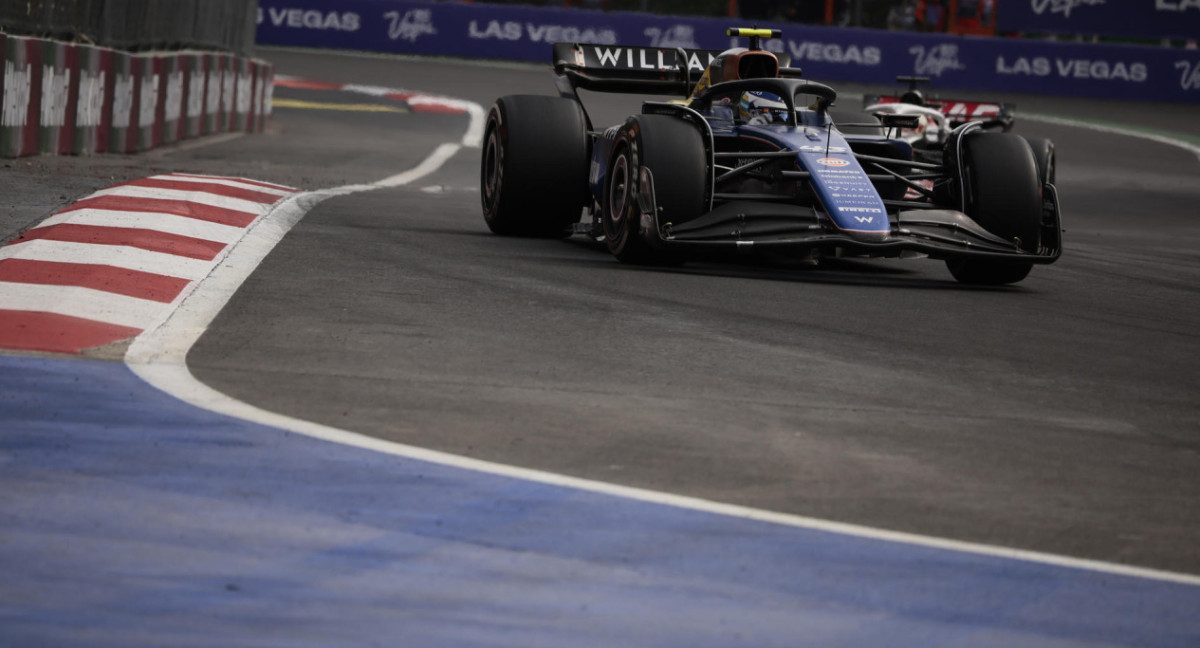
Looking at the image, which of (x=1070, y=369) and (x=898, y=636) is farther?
(x=1070, y=369)

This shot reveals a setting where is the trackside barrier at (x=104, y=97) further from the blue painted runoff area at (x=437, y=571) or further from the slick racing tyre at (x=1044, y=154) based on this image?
the blue painted runoff area at (x=437, y=571)

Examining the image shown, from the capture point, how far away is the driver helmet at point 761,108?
10.1 m

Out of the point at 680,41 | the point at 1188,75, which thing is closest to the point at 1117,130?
the point at 1188,75

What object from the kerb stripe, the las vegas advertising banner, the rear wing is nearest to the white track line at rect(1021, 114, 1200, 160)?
the las vegas advertising banner

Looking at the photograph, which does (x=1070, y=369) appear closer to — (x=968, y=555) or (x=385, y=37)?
(x=968, y=555)

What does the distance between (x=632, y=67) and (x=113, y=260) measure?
4.89 m

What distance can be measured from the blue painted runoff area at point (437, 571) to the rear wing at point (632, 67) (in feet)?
23.5

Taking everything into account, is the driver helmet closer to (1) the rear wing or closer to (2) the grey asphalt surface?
(2) the grey asphalt surface

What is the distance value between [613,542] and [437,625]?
0.67 meters

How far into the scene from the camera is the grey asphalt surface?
4.54 m

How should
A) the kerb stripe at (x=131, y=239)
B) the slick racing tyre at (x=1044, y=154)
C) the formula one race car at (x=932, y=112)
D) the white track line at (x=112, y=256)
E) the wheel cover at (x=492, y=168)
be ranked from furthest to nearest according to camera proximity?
the formula one race car at (x=932, y=112)
the wheel cover at (x=492, y=168)
the slick racing tyre at (x=1044, y=154)
the kerb stripe at (x=131, y=239)
the white track line at (x=112, y=256)

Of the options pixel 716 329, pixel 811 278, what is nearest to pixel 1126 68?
Result: pixel 811 278

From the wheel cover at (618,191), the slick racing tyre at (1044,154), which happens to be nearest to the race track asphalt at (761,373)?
the wheel cover at (618,191)

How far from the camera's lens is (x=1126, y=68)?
3784 centimetres
